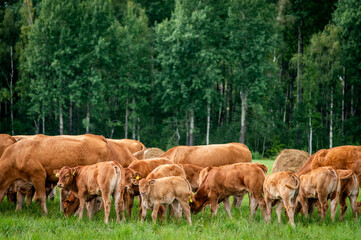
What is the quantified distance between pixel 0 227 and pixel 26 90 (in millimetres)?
35405

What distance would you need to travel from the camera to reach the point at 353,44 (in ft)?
124

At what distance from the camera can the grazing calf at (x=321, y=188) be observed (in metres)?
10.7

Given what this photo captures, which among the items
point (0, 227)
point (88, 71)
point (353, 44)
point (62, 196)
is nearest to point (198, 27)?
point (88, 71)

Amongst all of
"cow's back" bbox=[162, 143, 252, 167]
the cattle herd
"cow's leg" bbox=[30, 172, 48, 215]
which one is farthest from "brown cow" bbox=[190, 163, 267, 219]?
"cow's back" bbox=[162, 143, 252, 167]

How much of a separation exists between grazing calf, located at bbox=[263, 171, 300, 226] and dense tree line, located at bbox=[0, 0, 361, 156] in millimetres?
29825

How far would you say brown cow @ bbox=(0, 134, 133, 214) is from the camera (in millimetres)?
11328

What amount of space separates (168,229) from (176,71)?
109 ft

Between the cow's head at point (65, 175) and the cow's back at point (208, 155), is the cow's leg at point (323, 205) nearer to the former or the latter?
the cow's back at point (208, 155)

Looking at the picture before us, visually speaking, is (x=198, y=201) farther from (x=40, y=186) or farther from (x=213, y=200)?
(x=40, y=186)

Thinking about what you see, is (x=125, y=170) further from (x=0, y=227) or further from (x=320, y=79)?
(x=320, y=79)

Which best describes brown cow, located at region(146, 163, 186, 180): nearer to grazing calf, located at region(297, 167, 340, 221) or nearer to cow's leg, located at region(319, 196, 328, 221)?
grazing calf, located at region(297, 167, 340, 221)

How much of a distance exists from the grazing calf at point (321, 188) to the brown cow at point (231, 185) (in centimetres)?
113

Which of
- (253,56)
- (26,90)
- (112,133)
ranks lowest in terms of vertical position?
(112,133)

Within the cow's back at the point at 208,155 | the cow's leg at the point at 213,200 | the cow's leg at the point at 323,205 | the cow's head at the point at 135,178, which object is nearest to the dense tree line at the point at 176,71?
the cow's back at the point at 208,155
